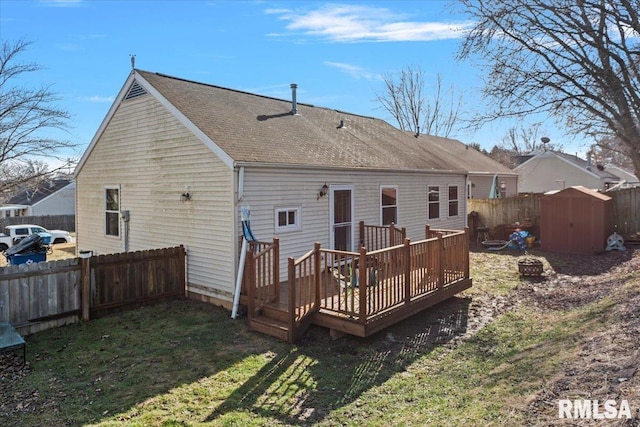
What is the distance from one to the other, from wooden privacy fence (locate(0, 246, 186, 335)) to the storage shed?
12777mm

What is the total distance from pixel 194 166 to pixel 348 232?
4.32 metres

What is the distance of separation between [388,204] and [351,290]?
576cm

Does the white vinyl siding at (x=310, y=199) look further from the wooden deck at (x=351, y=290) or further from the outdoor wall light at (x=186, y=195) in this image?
the outdoor wall light at (x=186, y=195)

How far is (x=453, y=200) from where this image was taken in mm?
15992

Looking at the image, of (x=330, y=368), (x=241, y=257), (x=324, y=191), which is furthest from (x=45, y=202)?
(x=330, y=368)

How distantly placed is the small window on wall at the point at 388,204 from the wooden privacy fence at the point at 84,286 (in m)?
5.76

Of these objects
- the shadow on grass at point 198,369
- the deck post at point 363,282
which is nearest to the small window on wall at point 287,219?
the shadow on grass at point 198,369

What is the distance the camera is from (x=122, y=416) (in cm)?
476

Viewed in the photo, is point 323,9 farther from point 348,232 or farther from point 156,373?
point 156,373

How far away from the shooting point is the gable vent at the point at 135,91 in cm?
1044

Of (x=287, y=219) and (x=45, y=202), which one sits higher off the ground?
(x=45, y=202)

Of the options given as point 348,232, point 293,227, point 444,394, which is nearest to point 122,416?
point 444,394

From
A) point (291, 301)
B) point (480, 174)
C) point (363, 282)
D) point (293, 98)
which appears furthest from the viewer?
point (480, 174)

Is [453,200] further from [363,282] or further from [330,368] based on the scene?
[330,368]
